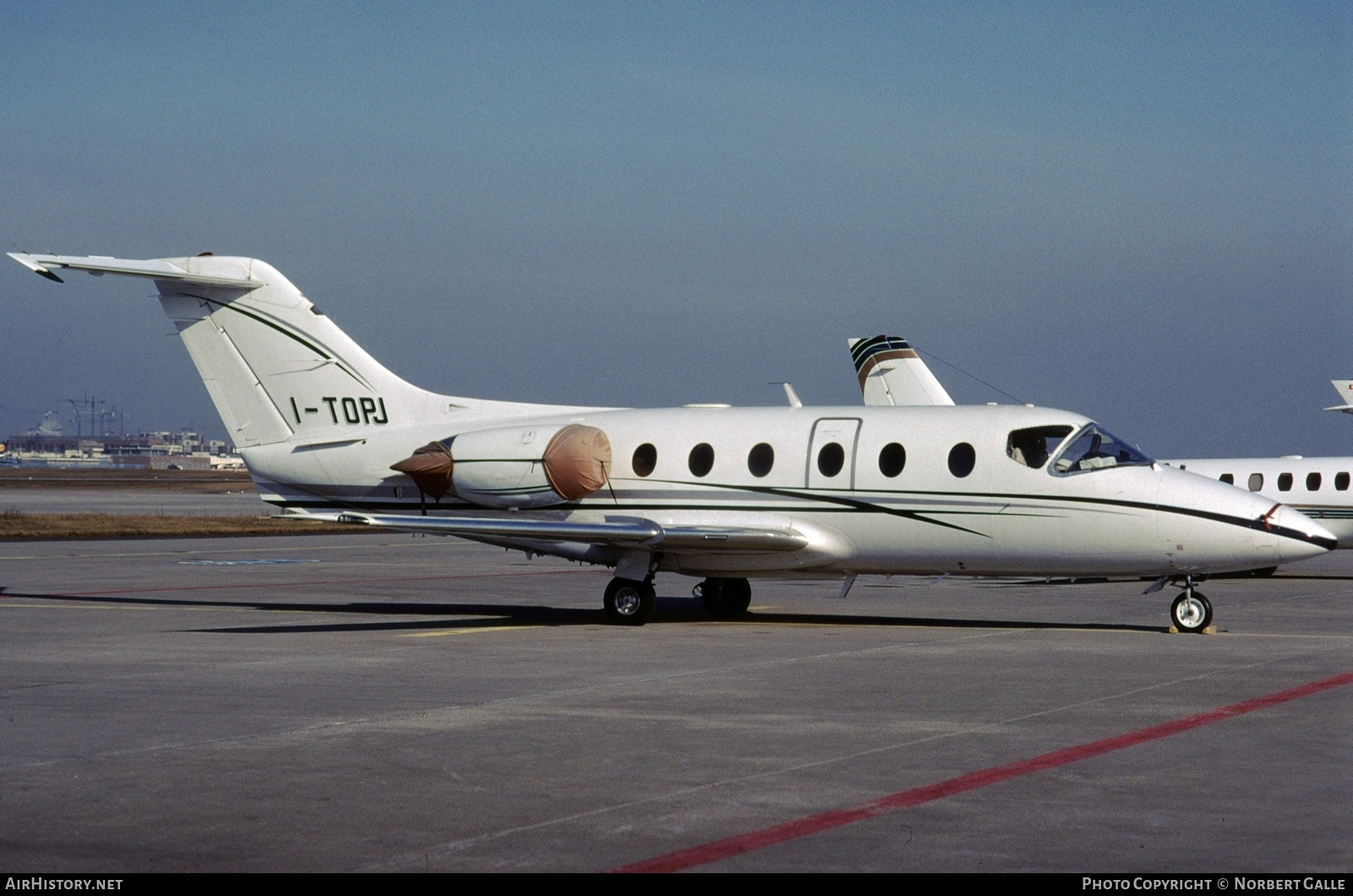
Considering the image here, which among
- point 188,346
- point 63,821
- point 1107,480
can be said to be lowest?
point 63,821

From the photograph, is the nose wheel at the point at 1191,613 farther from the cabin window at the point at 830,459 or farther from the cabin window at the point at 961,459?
the cabin window at the point at 830,459

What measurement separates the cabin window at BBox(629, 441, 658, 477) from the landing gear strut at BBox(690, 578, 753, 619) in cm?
197

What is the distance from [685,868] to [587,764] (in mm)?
2842

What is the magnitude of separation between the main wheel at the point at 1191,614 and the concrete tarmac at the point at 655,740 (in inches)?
14.3

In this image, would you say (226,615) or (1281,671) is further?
(226,615)

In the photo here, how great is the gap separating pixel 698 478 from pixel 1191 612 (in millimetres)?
6633

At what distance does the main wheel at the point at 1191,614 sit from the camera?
19344 millimetres

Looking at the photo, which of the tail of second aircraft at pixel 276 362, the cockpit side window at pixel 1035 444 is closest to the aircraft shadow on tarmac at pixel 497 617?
the cockpit side window at pixel 1035 444

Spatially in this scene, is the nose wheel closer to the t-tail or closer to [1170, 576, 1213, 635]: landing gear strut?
[1170, 576, 1213, 635]: landing gear strut

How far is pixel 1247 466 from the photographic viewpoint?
36781 mm

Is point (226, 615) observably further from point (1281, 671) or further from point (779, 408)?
point (1281, 671)

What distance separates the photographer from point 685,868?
730cm

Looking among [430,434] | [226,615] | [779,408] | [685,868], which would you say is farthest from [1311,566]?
[685,868]

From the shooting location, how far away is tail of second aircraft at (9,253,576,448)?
23.4 meters
